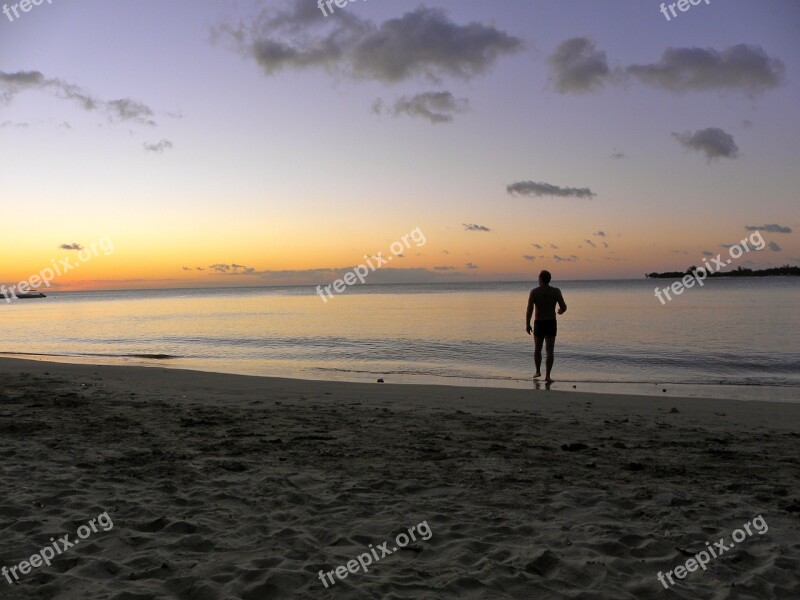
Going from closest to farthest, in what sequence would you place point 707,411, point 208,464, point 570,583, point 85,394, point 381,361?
1. point 570,583
2. point 208,464
3. point 707,411
4. point 85,394
5. point 381,361

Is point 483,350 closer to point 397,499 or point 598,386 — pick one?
point 598,386

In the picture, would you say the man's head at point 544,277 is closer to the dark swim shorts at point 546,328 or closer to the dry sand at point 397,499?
the dark swim shorts at point 546,328

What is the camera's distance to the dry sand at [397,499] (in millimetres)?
3527

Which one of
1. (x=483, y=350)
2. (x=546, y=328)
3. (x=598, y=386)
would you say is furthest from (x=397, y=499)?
(x=483, y=350)

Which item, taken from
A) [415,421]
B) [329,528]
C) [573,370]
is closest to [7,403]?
[415,421]

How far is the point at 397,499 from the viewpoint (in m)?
4.90

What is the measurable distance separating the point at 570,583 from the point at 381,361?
15.2 m

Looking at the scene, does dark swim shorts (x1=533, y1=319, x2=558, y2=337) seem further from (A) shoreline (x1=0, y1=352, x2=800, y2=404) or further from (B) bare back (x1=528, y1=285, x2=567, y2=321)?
(A) shoreline (x1=0, y1=352, x2=800, y2=404)

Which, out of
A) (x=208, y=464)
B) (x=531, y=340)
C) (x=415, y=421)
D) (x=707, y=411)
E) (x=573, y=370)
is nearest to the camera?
Result: (x=208, y=464)

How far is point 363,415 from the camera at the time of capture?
28.1 ft

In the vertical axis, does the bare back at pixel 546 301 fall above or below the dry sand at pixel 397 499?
above

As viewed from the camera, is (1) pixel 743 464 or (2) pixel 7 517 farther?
(1) pixel 743 464

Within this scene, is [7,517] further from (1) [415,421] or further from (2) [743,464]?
(2) [743,464]

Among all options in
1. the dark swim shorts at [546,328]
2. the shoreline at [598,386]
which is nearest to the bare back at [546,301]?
the dark swim shorts at [546,328]
